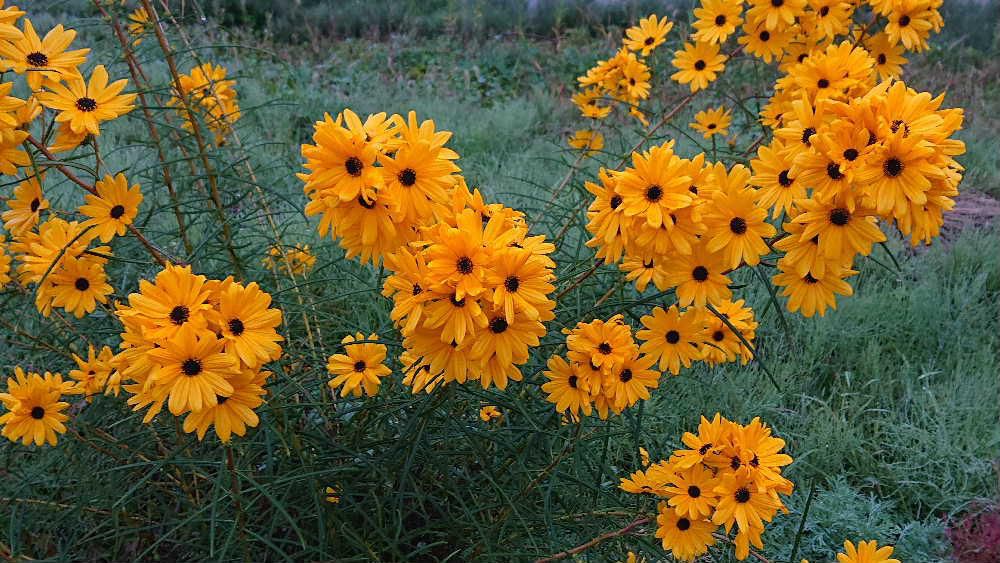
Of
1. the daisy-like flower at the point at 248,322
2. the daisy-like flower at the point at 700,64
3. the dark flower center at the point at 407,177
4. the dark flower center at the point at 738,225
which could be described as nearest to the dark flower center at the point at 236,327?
the daisy-like flower at the point at 248,322

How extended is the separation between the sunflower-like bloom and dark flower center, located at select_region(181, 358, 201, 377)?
2.36ft

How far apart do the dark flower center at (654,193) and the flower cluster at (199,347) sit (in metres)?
0.62

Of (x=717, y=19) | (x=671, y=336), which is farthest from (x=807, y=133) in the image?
(x=717, y=19)

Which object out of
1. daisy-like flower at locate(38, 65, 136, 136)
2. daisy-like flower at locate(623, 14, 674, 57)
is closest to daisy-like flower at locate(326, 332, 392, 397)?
daisy-like flower at locate(38, 65, 136, 136)

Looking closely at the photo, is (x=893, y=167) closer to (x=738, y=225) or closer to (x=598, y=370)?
(x=738, y=225)

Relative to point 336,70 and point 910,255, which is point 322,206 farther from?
point 336,70

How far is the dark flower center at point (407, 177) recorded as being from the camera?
1273 mm

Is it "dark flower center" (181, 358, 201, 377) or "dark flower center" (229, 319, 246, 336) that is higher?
"dark flower center" (229, 319, 246, 336)

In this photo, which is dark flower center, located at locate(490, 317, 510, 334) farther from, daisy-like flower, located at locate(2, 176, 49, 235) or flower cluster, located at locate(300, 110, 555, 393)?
daisy-like flower, located at locate(2, 176, 49, 235)

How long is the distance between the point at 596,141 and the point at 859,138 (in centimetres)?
204

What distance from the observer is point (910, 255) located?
163 inches

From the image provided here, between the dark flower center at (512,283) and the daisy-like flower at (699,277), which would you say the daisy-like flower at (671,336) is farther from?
the dark flower center at (512,283)

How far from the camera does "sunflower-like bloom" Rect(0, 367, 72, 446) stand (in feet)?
5.62

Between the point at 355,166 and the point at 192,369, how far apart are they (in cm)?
39
